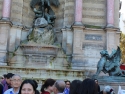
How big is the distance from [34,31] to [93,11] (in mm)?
5493

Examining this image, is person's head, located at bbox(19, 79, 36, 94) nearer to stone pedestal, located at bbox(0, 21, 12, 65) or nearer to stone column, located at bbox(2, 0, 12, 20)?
stone pedestal, located at bbox(0, 21, 12, 65)

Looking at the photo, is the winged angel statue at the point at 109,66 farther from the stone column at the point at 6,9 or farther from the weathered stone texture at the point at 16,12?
the weathered stone texture at the point at 16,12

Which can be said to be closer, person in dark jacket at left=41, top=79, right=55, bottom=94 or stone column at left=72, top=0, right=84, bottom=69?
person in dark jacket at left=41, top=79, right=55, bottom=94

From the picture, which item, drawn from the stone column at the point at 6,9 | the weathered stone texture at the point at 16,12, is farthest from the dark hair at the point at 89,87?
the weathered stone texture at the point at 16,12

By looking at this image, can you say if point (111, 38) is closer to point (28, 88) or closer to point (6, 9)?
point (6, 9)

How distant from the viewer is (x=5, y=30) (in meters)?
17.6

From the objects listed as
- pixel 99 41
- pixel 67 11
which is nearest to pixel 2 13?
pixel 67 11

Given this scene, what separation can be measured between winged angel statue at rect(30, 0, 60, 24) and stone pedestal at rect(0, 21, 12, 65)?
331cm

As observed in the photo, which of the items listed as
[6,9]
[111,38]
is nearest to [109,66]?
[111,38]

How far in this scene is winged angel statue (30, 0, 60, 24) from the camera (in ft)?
65.1

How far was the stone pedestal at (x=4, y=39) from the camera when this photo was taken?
55.6 feet

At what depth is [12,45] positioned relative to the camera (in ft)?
59.1

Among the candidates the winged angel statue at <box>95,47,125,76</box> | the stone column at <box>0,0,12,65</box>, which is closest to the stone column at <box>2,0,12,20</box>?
the stone column at <box>0,0,12,65</box>

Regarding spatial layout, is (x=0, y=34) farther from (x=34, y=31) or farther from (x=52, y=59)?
(x=52, y=59)
